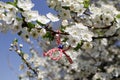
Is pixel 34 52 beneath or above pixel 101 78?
above

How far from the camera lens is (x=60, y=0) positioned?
4844 millimetres

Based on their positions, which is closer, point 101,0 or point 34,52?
point 34,52

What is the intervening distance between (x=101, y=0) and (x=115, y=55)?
3.11m

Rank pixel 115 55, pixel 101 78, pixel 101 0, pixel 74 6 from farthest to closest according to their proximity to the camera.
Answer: pixel 101 0 → pixel 115 55 → pixel 101 78 → pixel 74 6

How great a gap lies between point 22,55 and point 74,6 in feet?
12.3

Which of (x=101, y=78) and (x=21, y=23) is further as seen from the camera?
(x=101, y=78)

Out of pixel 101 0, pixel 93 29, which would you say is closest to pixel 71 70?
pixel 101 0

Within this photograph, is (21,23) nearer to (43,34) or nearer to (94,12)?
(43,34)

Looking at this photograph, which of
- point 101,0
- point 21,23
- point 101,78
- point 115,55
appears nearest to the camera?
point 21,23

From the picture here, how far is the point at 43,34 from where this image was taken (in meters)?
4.51

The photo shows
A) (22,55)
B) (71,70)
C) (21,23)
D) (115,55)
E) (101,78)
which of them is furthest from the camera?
(115,55)

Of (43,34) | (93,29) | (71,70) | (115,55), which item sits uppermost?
(115,55)

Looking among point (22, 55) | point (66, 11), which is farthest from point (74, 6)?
point (22, 55)

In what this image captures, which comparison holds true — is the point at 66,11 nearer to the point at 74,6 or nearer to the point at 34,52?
the point at 74,6
